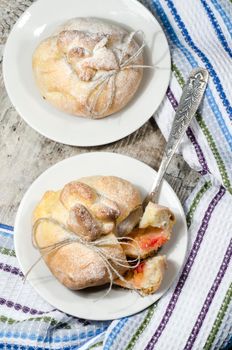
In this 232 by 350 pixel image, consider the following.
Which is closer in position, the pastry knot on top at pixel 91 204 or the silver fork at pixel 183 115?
the pastry knot on top at pixel 91 204

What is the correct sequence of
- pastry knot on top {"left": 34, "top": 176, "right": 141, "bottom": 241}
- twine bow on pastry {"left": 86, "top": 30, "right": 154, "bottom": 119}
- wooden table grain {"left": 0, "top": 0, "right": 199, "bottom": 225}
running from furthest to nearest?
wooden table grain {"left": 0, "top": 0, "right": 199, "bottom": 225} < twine bow on pastry {"left": 86, "top": 30, "right": 154, "bottom": 119} < pastry knot on top {"left": 34, "top": 176, "right": 141, "bottom": 241}

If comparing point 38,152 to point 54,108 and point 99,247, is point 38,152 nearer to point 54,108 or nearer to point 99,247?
point 54,108

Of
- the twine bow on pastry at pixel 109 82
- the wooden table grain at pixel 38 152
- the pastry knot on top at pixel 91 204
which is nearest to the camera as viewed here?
the pastry knot on top at pixel 91 204

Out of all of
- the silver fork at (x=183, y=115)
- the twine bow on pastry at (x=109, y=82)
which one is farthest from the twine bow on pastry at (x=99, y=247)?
the twine bow on pastry at (x=109, y=82)

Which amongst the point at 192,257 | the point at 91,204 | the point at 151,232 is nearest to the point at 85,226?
the point at 91,204

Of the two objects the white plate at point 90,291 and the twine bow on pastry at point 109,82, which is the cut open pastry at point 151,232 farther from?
the twine bow on pastry at point 109,82

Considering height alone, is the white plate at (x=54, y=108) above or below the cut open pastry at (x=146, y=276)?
above

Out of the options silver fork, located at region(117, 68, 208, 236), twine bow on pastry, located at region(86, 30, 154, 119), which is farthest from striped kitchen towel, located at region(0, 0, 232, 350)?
twine bow on pastry, located at region(86, 30, 154, 119)

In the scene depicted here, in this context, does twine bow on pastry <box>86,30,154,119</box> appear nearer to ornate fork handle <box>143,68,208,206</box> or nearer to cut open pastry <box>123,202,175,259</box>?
ornate fork handle <box>143,68,208,206</box>
